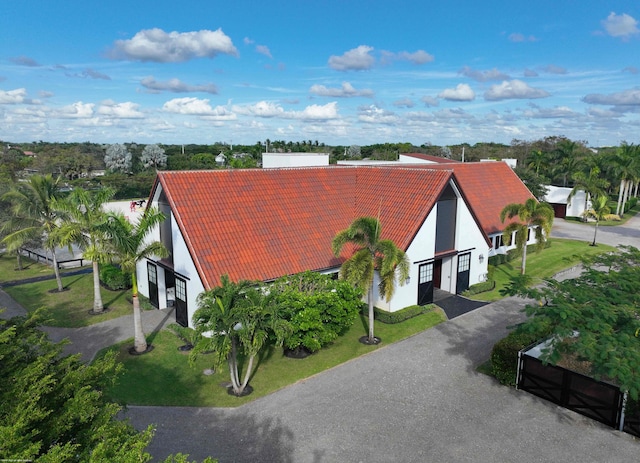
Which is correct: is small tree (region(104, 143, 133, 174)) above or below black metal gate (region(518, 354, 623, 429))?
above

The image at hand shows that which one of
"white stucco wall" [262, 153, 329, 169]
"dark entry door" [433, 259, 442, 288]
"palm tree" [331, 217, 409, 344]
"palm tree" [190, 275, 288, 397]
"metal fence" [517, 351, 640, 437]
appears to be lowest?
"metal fence" [517, 351, 640, 437]

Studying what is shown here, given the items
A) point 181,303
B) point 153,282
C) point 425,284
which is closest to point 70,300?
point 153,282

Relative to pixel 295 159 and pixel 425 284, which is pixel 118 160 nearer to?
pixel 295 159

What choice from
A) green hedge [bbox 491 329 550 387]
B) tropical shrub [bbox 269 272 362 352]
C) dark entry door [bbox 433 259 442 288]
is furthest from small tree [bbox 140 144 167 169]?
green hedge [bbox 491 329 550 387]

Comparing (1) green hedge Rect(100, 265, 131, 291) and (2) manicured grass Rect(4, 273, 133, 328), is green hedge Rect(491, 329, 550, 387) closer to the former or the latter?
(2) manicured grass Rect(4, 273, 133, 328)

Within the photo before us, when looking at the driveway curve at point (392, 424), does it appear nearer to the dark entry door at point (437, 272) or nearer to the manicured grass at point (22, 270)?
the dark entry door at point (437, 272)

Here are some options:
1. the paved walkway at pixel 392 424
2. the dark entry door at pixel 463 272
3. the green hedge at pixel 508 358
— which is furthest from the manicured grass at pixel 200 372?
the dark entry door at pixel 463 272
